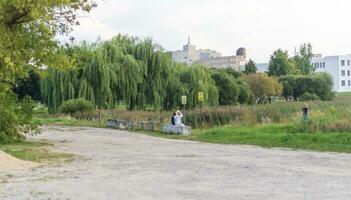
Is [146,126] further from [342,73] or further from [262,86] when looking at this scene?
[342,73]

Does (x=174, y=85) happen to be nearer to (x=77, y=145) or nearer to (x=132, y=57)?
(x=132, y=57)

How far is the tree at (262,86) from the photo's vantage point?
91625mm

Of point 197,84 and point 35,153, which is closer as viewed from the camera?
point 35,153

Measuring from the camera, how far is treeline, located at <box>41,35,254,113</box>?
54.8 meters

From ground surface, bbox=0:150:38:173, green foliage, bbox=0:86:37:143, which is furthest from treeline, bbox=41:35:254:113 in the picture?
ground surface, bbox=0:150:38:173

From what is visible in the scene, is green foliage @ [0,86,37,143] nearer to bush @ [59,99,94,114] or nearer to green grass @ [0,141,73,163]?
green grass @ [0,141,73,163]

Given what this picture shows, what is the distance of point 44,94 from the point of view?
57.1 meters

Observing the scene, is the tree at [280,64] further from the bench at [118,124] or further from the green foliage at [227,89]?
the bench at [118,124]

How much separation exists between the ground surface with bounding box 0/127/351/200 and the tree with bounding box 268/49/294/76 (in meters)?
96.2

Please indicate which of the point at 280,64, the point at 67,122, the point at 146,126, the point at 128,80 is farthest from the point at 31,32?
the point at 280,64

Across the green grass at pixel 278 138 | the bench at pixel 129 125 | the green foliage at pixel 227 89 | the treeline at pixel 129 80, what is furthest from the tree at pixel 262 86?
the green grass at pixel 278 138

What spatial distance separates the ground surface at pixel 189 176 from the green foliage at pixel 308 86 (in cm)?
7853

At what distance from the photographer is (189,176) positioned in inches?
590

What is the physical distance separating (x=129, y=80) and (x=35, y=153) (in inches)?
1325
